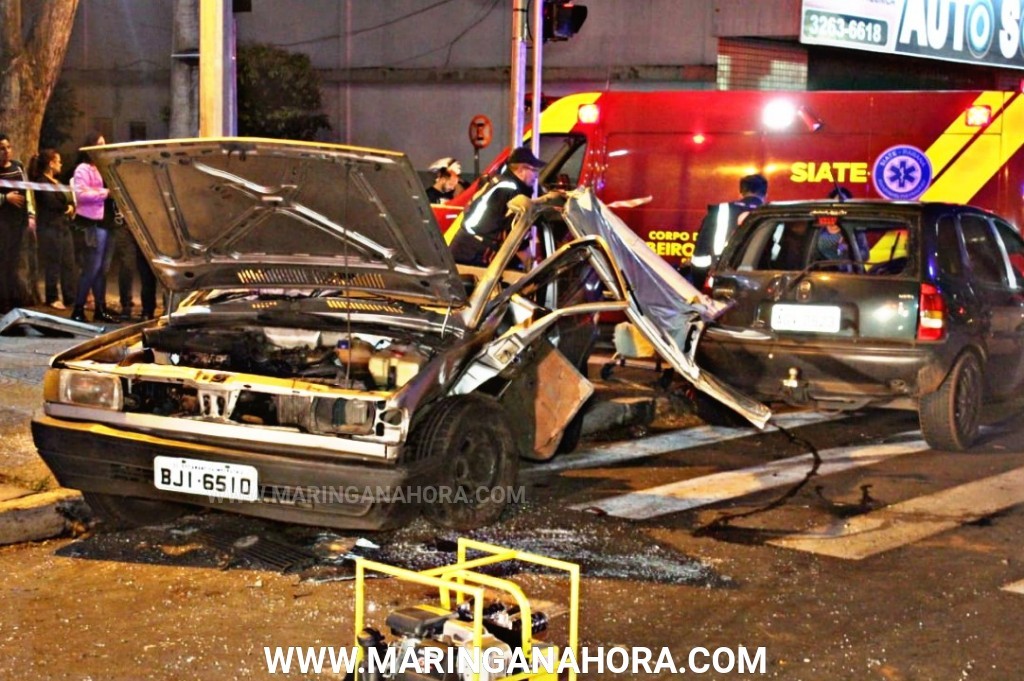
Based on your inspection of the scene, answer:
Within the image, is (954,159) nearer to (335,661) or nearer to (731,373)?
(731,373)

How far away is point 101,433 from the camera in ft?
20.9

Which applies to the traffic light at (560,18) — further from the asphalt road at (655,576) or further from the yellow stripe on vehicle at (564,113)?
the asphalt road at (655,576)

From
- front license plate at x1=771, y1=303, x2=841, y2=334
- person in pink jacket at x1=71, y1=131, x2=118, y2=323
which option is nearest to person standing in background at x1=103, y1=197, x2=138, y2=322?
person in pink jacket at x1=71, y1=131, x2=118, y2=323

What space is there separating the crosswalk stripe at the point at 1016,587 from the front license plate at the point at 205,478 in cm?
325

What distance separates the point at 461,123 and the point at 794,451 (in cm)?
1652

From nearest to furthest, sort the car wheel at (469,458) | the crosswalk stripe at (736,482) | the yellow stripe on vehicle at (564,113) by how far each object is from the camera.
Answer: the car wheel at (469,458) → the crosswalk stripe at (736,482) → the yellow stripe on vehicle at (564,113)

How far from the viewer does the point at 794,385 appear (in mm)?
9078

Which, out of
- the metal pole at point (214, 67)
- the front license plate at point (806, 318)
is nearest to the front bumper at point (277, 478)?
the metal pole at point (214, 67)

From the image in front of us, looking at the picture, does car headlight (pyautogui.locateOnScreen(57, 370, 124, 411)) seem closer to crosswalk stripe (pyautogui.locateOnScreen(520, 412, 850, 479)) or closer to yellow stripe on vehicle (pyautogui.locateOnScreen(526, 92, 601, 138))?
crosswalk stripe (pyautogui.locateOnScreen(520, 412, 850, 479))

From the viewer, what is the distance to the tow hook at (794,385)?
9070 mm

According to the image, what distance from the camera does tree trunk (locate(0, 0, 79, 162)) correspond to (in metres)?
14.9

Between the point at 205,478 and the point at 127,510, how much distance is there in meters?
0.90

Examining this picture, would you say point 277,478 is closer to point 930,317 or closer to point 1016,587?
point 1016,587

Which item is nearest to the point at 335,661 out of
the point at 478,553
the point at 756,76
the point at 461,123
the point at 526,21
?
the point at 478,553
